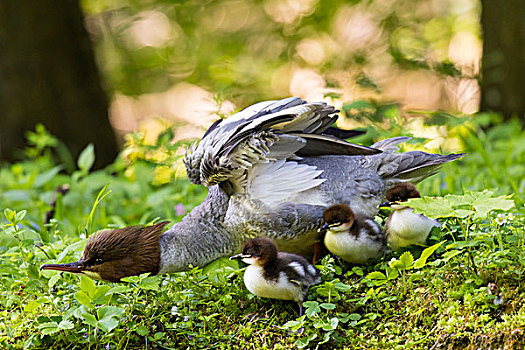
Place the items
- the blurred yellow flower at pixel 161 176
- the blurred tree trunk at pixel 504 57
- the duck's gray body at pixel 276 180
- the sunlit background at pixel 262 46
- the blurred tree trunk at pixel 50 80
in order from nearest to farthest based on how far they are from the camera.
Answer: the duck's gray body at pixel 276 180 < the blurred yellow flower at pixel 161 176 < the blurred tree trunk at pixel 504 57 < the blurred tree trunk at pixel 50 80 < the sunlit background at pixel 262 46

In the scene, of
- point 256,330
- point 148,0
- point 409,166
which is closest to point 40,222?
point 256,330

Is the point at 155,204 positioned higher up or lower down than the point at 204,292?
lower down

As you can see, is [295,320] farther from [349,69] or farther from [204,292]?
[349,69]

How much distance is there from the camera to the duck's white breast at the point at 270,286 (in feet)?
10.4

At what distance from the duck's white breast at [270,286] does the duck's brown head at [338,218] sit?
448mm

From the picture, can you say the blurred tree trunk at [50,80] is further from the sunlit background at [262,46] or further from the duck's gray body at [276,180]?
the duck's gray body at [276,180]

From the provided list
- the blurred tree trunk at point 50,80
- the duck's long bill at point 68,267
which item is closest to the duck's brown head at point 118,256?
the duck's long bill at point 68,267

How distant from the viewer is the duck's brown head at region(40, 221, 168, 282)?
353cm

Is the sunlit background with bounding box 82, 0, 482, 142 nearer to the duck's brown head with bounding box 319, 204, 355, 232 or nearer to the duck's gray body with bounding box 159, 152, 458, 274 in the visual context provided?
the duck's gray body with bounding box 159, 152, 458, 274

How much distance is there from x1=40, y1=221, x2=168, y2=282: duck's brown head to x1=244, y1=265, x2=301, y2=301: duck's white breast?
75cm

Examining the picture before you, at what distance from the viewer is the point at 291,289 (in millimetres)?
3199

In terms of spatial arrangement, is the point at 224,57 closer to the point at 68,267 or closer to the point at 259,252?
the point at 68,267

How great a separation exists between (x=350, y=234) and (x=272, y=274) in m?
0.58

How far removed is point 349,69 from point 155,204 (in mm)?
5557
